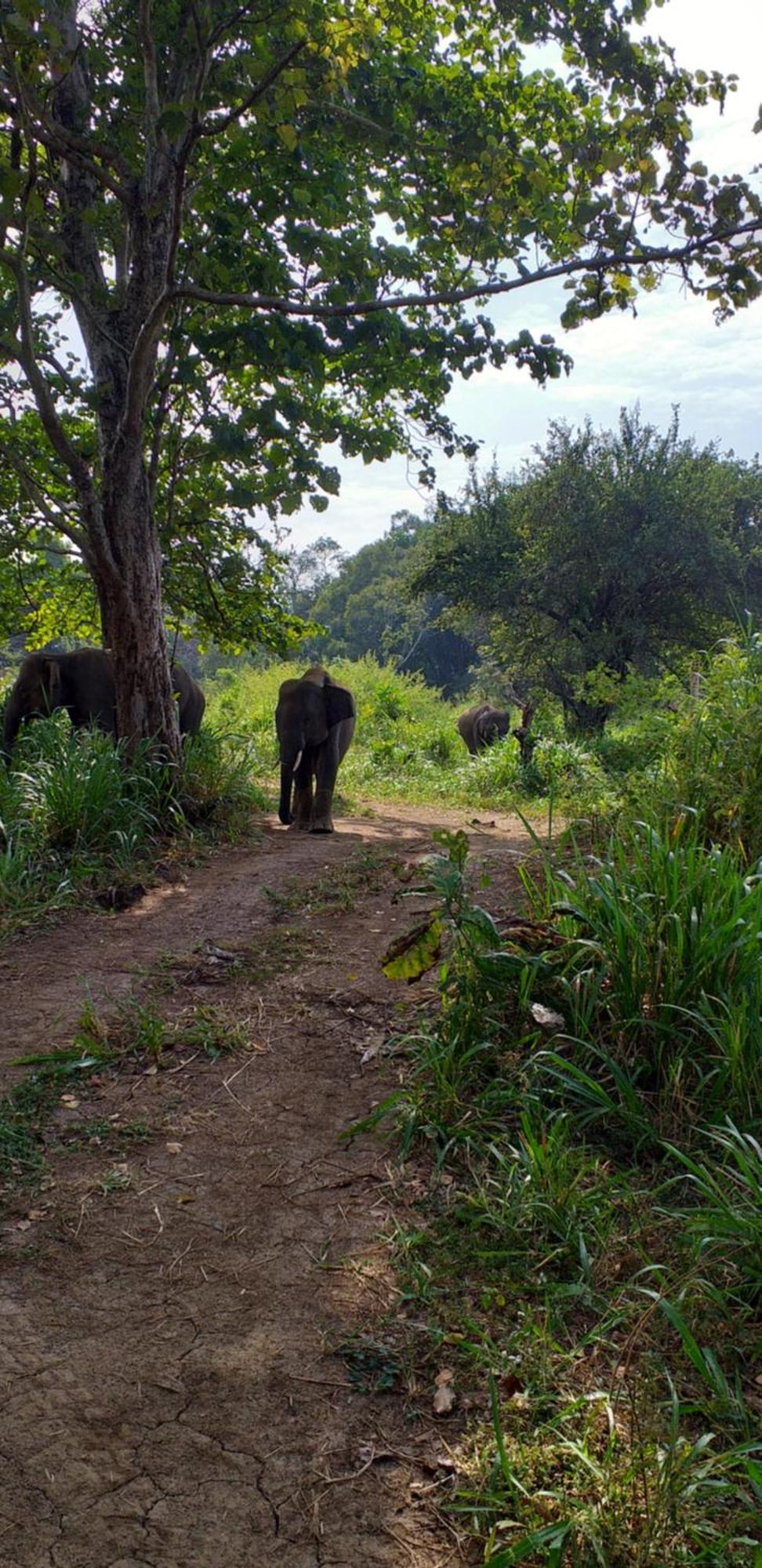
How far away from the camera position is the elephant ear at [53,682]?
29.5ft

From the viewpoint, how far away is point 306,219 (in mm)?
7480

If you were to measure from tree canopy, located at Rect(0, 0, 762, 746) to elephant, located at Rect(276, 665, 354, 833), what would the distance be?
4.68 feet

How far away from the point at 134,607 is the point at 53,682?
1.85 m

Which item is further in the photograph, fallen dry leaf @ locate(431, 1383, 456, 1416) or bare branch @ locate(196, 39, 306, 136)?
bare branch @ locate(196, 39, 306, 136)

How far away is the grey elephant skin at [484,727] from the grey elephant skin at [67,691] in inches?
301

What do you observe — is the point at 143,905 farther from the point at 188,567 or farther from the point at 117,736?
the point at 188,567

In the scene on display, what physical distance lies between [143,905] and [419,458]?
17.2 feet

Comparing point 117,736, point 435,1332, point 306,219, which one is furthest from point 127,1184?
point 306,219

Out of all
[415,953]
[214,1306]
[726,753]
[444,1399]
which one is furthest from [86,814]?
[444,1399]

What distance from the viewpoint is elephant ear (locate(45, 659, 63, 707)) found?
8977 millimetres

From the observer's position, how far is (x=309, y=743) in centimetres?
891

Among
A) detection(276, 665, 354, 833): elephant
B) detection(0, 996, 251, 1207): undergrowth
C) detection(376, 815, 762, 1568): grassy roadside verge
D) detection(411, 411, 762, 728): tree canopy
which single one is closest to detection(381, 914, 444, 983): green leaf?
detection(376, 815, 762, 1568): grassy roadside verge

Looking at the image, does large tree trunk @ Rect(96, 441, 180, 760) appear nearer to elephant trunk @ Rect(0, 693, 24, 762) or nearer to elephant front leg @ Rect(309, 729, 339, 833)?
elephant front leg @ Rect(309, 729, 339, 833)

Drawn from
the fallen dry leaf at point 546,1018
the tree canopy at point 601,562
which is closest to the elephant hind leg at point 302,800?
the fallen dry leaf at point 546,1018
